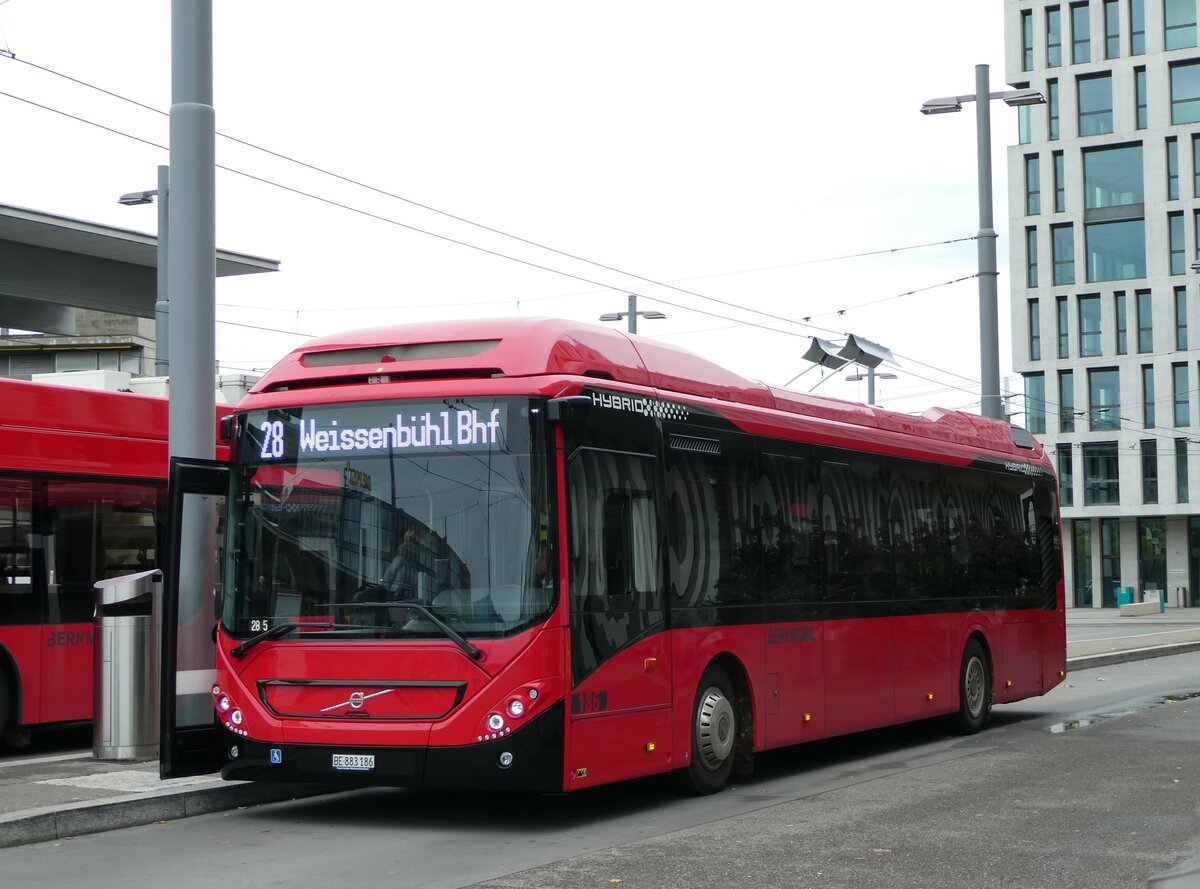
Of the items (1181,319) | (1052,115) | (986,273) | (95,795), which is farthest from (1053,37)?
(95,795)

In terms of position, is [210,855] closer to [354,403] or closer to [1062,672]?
[354,403]

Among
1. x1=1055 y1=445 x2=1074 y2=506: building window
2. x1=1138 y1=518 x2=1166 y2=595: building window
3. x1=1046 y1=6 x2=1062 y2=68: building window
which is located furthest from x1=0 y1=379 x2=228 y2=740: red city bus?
x1=1046 y1=6 x2=1062 y2=68: building window

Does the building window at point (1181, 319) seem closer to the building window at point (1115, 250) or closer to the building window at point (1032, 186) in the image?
the building window at point (1115, 250)

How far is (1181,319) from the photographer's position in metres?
64.2

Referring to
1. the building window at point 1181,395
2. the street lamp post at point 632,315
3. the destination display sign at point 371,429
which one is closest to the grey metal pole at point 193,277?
the destination display sign at point 371,429

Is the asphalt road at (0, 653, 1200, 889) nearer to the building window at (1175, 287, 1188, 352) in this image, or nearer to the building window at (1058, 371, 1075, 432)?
the building window at (1175, 287, 1188, 352)

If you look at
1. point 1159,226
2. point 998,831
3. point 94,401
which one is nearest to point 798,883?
point 998,831

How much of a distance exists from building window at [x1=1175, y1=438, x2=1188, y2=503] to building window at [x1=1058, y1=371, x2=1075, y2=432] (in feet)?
14.1

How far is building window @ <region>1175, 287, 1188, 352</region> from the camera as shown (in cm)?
6400

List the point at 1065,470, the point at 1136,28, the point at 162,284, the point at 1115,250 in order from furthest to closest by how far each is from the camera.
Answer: the point at 1065,470
the point at 1115,250
the point at 1136,28
the point at 162,284

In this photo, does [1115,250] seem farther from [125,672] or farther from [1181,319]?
[125,672]

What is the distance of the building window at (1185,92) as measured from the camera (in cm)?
6372

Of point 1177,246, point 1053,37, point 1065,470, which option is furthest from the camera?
point 1065,470

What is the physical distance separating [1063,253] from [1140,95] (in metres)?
6.99
